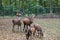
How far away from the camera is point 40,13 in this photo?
29516 millimetres

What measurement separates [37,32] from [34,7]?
17432 mm

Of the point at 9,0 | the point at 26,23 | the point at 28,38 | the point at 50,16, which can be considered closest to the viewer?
the point at 28,38

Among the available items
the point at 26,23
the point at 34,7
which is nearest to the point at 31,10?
the point at 34,7

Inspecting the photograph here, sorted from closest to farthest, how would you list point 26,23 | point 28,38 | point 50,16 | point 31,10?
point 28,38 → point 26,23 → point 50,16 → point 31,10

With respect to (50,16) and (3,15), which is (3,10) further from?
(50,16)

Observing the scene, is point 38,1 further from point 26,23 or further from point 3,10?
point 26,23

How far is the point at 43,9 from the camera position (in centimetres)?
2997

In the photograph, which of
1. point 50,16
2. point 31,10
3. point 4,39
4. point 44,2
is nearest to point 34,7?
point 31,10

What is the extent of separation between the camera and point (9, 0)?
1442 inches

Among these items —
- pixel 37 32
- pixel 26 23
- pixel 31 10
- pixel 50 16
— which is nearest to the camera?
pixel 37 32

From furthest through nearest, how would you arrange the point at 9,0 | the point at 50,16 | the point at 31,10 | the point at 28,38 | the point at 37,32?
the point at 9,0 < the point at 31,10 < the point at 50,16 < the point at 37,32 < the point at 28,38

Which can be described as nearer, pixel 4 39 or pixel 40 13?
pixel 4 39

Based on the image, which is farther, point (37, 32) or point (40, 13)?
point (40, 13)

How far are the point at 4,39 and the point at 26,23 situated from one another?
287cm
